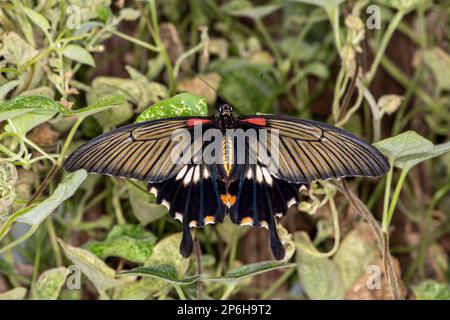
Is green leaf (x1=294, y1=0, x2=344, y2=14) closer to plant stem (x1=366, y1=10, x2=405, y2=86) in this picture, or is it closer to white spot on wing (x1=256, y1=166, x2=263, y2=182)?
plant stem (x1=366, y1=10, x2=405, y2=86)

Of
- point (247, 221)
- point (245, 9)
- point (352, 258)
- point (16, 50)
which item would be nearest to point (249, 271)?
point (247, 221)

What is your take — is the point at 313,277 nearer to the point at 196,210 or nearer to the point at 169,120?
the point at 196,210

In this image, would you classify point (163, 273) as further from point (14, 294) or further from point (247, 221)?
point (14, 294)

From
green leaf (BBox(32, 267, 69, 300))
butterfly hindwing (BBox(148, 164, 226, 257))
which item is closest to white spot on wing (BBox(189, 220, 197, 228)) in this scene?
butterfly hindwing (BBox(148, 164, 226, 257))

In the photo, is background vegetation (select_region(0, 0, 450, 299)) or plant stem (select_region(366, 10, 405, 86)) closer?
background vegetation (select_region(0, 0, 450, 299))

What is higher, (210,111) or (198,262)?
(210,111)

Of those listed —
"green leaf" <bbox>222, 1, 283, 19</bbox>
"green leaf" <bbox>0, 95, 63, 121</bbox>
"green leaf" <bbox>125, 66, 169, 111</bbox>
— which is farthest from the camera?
"green leaf" <bbox>222, 1, 283, 19</bbox>

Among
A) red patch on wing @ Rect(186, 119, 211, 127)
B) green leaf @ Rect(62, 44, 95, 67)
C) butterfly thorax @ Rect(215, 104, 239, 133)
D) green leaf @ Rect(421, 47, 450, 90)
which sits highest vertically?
green leaf @ Rect(421, 47, 450, 90)
